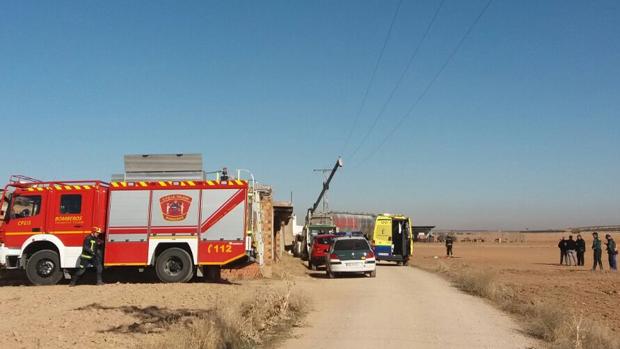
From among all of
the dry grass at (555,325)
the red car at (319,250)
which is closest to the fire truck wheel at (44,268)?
the dry grass at (555,325)

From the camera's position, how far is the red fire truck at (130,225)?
57.3 feet

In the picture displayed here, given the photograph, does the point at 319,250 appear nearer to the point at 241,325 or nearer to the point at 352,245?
the point at 352,245

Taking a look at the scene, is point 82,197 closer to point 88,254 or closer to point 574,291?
point 88,254

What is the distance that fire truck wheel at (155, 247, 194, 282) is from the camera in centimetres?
1734

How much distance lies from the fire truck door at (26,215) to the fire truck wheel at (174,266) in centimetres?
364

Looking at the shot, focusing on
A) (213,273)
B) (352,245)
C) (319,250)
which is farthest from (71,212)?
(319,250)

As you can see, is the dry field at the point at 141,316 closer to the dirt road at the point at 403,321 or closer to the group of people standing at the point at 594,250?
the dirt road at the point at 403,321

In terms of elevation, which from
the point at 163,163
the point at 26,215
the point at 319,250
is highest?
the point at 163,163

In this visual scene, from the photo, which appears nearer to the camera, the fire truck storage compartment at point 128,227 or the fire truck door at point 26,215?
the fire truck storage compartment at point 128,227

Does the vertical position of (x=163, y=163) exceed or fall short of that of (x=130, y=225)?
it exceeds it

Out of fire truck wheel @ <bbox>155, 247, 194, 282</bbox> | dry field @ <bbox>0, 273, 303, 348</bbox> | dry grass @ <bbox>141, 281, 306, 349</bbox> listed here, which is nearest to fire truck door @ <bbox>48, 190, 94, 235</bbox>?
dry field @ <bbox>0, 273, 303, 348</bbox>

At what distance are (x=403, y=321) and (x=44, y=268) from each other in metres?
11.2

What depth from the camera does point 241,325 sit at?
31.6ft

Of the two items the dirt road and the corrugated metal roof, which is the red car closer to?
the dirt road
